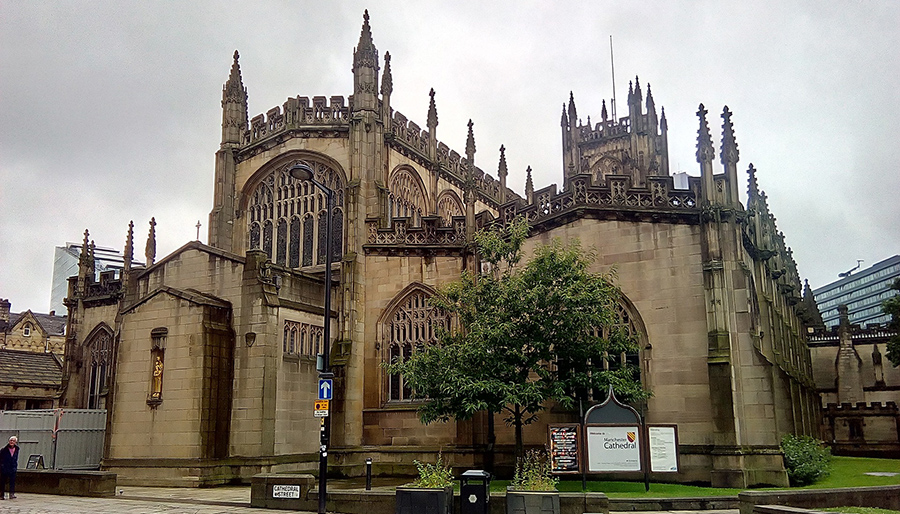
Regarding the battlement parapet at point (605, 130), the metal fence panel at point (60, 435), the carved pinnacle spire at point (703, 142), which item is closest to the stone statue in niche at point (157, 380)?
the metal fence panel at point (60, 435)

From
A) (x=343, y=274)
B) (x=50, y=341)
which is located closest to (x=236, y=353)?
(x=343, y=274)

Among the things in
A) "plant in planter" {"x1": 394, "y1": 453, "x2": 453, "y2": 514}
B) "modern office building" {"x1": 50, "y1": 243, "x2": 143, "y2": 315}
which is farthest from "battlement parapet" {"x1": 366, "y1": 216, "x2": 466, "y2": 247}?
"modern office building" {"x1": 50, "y1": 243, "x2": 143, "y2": 315}

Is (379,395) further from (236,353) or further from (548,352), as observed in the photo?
(548,352)

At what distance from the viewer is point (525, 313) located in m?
22.5

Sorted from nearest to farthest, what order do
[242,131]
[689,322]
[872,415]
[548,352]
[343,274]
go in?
[548,352]
[689,322]
[343,274]
[242,131]
[872,415]

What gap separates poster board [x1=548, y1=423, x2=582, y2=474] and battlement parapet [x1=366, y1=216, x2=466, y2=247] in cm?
1049

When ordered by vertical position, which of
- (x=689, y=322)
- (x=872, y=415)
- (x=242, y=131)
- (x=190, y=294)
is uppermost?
(x=242, y=131)

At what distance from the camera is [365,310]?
3016 centimetres

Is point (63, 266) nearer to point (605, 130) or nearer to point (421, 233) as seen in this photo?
point (605, 130)

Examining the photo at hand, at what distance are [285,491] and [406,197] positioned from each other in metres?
21.6

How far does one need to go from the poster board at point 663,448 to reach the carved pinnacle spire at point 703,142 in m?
8.84

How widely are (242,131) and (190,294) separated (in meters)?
13.2

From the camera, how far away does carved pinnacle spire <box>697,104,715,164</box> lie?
24141 mm

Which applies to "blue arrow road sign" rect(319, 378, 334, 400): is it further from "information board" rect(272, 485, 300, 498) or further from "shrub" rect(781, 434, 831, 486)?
"shrub" rect(781, 434, 831, 486)
